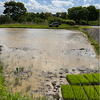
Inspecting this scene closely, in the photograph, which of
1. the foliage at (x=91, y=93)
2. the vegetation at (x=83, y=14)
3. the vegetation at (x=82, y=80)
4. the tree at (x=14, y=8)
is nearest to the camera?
the foliage at (x=91, y=93)

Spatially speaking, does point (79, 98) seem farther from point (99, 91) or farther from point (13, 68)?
point (13, 68)

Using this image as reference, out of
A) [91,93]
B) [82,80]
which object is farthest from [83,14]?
[91,93]

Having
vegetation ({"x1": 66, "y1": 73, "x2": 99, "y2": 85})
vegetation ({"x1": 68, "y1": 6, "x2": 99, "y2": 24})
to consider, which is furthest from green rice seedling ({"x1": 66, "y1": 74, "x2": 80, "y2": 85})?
vegetation ({"x1": 68, "y1": 6, "x2": 99, "y2": 24})

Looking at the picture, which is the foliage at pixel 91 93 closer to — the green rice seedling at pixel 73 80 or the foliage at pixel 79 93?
the foliage at pixel 79 93

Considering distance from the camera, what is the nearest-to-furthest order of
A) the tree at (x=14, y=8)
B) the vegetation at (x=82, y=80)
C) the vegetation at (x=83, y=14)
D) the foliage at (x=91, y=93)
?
the foliage at (x=91, y=93) → the vegetation at (x=82, y=80) → the vegetation at (x=83, y=14) → the tree at (x=14, y=8)

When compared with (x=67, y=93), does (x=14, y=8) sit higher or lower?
higher

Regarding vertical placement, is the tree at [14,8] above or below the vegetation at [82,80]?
above

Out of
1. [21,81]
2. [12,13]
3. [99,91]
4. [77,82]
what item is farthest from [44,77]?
[12,13]

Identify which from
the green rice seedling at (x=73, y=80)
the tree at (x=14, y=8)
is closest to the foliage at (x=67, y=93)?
the green rice seedling at (x=73, y=80)

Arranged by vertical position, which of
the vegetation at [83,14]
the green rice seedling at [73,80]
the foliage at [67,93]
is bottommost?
the foliage at [67,93]

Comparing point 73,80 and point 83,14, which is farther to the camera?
point 83,14

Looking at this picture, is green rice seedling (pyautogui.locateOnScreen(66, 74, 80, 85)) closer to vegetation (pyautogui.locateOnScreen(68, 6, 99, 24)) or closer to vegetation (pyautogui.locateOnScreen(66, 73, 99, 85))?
vegetation (pyautogui.locateOnScreen(66, 73, 99, 85))

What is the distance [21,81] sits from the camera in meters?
4.49

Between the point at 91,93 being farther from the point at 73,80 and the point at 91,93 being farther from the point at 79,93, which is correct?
the point at 73,80
